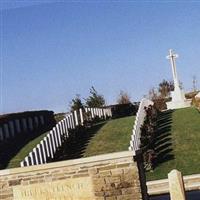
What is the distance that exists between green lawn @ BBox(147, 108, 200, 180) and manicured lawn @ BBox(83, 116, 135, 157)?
1.41 meters

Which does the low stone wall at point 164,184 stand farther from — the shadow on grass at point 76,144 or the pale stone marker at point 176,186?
the shadow on grass at point 76,144

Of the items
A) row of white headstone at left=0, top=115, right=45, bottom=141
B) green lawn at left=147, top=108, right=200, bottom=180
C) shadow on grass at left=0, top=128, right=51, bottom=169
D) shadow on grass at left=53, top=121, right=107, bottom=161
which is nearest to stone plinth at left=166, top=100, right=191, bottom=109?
row of white headstone at left=0, top=115, right=45, bottom=141

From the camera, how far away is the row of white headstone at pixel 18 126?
25.5 metres

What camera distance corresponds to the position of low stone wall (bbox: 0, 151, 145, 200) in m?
9.91

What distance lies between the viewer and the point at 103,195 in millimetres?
9984

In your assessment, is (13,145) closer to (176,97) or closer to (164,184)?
(164,184)

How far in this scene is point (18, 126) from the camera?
2738 cm

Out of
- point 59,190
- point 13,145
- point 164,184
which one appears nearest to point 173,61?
point 13,145

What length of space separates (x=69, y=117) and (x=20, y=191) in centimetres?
1391

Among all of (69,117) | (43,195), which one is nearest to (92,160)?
(43,195)

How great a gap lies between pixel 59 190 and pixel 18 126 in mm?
17519

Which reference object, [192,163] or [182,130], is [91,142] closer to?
[182,130]

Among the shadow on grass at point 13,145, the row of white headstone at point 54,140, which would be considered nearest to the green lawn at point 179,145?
the row of white headstone at point 54,140

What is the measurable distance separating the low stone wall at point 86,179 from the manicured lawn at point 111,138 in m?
9.52
